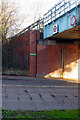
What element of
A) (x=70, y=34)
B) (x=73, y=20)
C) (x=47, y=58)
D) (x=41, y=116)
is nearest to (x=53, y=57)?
(x=47, y=58)

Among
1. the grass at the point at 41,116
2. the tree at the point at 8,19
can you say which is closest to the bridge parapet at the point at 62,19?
the tree at the point at 8,19

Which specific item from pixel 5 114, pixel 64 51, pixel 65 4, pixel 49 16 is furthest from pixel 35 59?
pixel 5 114

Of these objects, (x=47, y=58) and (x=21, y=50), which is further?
(x=21, y=50)

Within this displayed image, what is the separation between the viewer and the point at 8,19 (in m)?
22.4

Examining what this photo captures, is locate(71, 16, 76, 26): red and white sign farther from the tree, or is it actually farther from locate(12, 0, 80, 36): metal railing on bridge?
the tree

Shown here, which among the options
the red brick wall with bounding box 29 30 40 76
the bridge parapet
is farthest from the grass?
the red brick wall with bounding box 29 30 40 76

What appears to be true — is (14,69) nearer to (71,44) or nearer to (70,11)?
(71,44)

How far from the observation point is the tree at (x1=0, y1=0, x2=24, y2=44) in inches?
864

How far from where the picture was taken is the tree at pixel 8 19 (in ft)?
72.0

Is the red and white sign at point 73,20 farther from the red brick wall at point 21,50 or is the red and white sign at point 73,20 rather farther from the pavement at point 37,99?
the red brick wall at point 21,50

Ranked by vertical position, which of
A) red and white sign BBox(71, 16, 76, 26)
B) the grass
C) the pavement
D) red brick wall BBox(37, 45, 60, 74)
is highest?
red and white sign BBox(71, 16, 76, 26)

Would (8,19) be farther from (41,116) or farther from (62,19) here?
(41,116)

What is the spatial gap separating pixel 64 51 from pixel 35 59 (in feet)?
11.8

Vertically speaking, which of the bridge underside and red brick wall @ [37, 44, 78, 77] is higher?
the bridge underside
